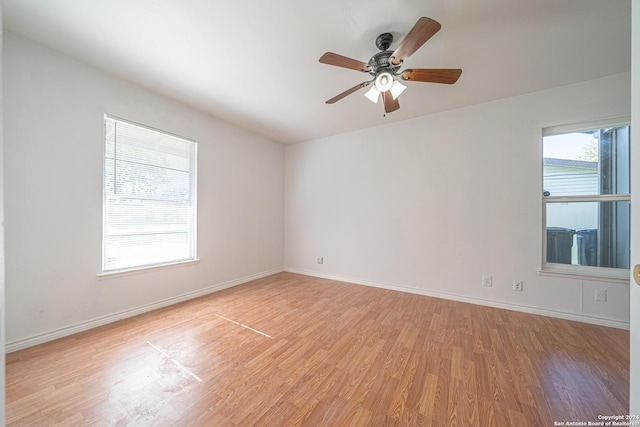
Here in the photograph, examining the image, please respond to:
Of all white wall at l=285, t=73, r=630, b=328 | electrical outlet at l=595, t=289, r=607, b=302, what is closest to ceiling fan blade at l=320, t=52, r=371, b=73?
white wall at l=285, t=73, r=630, b=328

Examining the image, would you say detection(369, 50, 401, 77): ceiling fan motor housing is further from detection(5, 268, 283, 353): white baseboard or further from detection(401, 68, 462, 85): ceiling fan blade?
detection(5, 268, 283, 353): white baseboard

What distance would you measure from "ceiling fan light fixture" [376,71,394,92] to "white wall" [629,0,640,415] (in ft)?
4.54

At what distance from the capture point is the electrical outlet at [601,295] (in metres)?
2.51

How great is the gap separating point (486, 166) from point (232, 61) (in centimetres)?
319

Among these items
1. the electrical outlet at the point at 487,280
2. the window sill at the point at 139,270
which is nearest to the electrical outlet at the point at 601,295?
the electrical outlet at the point at 487,280

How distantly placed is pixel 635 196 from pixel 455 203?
248cm

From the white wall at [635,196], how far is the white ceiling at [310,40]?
1.22 meters

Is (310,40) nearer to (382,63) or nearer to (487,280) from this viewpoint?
(382,63)

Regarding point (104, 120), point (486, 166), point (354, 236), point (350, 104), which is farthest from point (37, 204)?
point (486, 166)

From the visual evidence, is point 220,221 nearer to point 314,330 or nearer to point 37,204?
point 37,204

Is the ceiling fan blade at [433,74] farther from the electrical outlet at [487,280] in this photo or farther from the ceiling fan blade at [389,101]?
the electrical outlet at [487,280]

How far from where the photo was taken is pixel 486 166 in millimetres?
3080

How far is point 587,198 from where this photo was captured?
2.66 meters

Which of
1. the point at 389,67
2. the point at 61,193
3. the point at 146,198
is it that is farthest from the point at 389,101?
the point at 61,193
